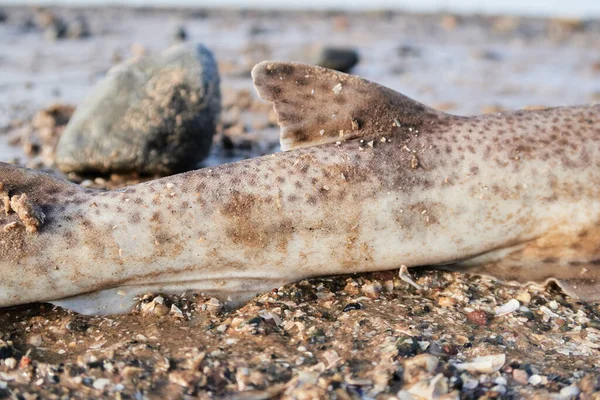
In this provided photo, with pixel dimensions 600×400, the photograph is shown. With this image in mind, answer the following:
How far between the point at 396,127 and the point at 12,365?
8.31ft

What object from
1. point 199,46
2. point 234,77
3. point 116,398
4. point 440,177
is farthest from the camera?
point 234,77

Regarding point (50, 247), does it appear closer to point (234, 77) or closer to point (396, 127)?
point (396, 127)

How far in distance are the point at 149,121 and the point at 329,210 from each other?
105 inches

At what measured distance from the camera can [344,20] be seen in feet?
66.0

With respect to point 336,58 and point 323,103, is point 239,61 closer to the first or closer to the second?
point 336,58

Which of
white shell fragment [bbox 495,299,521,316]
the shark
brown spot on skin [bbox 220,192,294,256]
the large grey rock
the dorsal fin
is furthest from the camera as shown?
the large grey rock

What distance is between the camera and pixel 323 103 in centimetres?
435

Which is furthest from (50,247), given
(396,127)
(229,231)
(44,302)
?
(396,127)

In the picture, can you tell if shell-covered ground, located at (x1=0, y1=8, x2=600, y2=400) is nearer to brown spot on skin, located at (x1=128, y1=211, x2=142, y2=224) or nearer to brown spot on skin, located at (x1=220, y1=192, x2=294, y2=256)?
brown spot on skin, located at (x1=220, y1=192, x2=294, y2=256)

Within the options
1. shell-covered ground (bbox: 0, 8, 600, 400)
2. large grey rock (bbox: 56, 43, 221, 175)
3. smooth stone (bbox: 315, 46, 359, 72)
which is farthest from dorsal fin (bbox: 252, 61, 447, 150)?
smooth stone (bbox: 315, 46, 359, 72)

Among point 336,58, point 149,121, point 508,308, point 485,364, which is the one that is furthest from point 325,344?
point 336,58

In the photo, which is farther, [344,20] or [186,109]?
[344,20]

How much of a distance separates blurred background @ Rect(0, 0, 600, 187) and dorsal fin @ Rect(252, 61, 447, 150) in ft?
6.89

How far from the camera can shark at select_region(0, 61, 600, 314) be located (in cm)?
386
